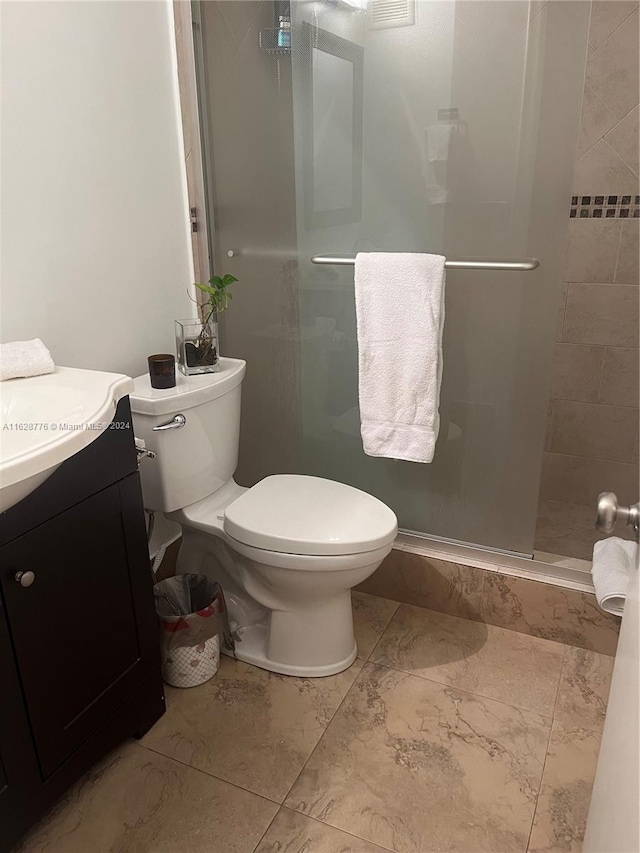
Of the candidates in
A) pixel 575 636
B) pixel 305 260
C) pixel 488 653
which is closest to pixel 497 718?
pixel 488 653

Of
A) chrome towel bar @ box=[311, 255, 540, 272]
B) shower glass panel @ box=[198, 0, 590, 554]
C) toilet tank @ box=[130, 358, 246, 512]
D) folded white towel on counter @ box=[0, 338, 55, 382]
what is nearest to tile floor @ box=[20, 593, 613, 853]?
shower glass panel @ box=[198, 0, 590, 554]

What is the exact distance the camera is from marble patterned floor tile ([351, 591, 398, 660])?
6.23 feet

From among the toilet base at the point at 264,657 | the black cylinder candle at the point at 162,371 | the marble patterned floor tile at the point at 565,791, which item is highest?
the black cylinder candle at the point at 162,371

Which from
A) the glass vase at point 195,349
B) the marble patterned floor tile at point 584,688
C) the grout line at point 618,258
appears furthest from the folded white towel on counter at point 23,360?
the grout line at point 618,258

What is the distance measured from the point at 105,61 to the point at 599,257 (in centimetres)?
163

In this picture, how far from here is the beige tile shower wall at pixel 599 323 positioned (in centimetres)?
207

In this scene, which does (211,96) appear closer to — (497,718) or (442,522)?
(442,522)

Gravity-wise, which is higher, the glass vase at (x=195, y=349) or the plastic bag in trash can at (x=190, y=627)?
the glass vase at (x=195, y=349)

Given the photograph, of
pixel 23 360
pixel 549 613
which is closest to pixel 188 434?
pixel 23 360

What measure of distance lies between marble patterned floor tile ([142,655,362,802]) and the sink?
0.84 metres

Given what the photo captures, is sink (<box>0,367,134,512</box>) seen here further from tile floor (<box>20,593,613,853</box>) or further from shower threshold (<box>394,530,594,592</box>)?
shower threshold (<box>394,530,594,592</box>)

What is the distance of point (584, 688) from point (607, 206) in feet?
4.97

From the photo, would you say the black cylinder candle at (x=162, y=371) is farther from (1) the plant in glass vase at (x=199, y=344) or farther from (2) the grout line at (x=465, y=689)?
(2) the grout line at (x=465, y=689)

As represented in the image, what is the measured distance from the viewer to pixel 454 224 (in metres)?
1.71
